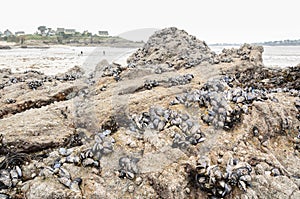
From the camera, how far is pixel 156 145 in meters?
4.21

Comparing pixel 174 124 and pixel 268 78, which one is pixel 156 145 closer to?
pixel 174 124

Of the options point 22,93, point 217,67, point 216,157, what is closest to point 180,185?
point 216,157

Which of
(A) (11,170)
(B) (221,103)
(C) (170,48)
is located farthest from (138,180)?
(C) (170,48)

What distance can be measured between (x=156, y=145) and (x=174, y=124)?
1.90 feet

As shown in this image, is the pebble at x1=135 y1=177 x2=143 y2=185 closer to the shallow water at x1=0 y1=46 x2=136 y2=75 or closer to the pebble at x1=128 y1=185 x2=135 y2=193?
the pebble at x1=128 y1=185 x2=135 y2=193

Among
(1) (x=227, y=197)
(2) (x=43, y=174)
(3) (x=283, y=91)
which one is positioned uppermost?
(3) (x=283, y=91)

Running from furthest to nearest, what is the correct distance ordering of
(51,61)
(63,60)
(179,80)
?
(63,60), (51,61), (179,80)

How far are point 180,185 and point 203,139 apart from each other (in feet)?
3.00

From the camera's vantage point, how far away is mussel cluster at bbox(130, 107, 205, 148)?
4.29 m

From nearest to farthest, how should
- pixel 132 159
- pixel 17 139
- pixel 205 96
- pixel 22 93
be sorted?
pixel 132 159 < pixel 17 139 < pixel 205 96 < pixel 22 93

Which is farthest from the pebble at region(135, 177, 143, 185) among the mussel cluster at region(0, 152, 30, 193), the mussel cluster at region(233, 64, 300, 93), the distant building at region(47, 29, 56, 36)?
the distant building at region(47, 29, 56, 36)

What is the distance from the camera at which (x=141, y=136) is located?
450 centimetres

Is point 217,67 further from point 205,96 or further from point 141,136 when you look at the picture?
point 141,136

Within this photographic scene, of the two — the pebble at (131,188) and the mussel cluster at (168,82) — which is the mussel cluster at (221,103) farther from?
the pebble at (131,188)
